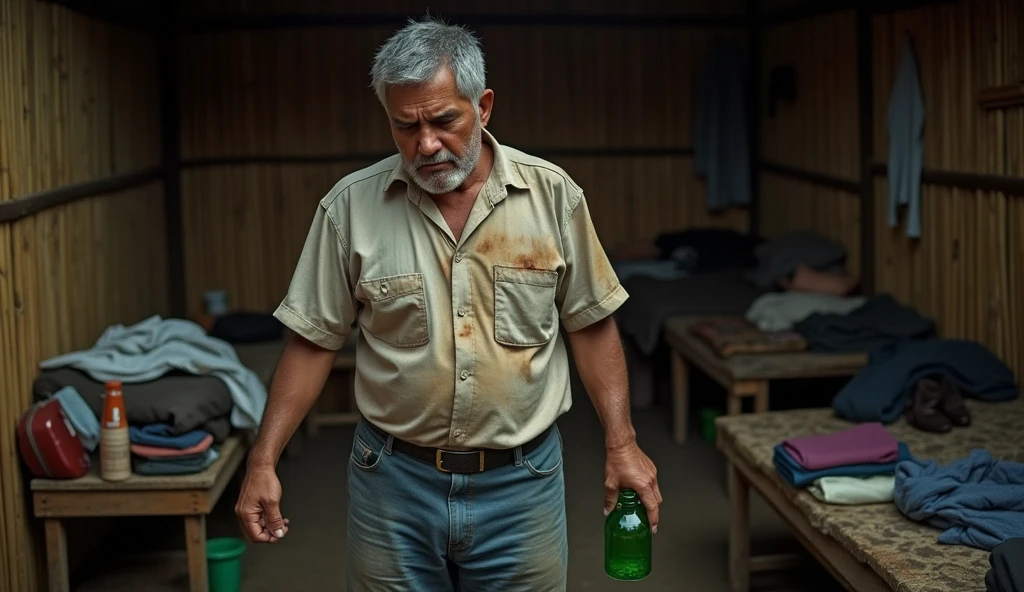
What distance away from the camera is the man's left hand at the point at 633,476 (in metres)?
2.71

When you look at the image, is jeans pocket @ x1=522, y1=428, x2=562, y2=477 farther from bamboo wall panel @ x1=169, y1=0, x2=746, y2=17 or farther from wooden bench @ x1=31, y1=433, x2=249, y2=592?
bamboo wall panel @ x1=169, y1=0, x2=746, y2=17

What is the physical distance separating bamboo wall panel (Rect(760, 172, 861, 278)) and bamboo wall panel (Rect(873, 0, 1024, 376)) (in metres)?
0.51

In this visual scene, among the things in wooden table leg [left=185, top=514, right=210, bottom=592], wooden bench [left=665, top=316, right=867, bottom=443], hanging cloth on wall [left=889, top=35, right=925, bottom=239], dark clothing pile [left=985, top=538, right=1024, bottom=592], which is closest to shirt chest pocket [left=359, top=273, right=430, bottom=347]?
dark clothing pile [left=985, top=538, right=1024, bottom=592]

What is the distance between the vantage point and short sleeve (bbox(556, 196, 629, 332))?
8.68ft

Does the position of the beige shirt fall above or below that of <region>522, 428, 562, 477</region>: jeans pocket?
above

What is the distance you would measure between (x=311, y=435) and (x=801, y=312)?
8.88ft

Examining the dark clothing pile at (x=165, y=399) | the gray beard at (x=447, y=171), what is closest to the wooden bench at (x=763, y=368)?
the dark clothing pile at (x=165, y=399)

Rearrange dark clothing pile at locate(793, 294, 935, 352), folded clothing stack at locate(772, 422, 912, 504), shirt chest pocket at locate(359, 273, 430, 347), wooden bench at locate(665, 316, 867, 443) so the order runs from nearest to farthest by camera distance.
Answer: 1. shirt chest pocket at locate(359, 273, 430, 347)
2. folded clothing stack at locate(772, 422, 912, 504)
3. wooden bench at locate(665, 316, 867, 443)
4. dark clothing pile at locate(793, 294, 935, 352)

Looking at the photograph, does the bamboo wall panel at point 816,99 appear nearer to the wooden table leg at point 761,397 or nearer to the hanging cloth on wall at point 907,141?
the hanging cloth on wall at point 907,141

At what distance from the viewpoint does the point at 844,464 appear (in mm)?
3816

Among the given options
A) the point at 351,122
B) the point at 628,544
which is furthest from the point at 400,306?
the point at 351,122

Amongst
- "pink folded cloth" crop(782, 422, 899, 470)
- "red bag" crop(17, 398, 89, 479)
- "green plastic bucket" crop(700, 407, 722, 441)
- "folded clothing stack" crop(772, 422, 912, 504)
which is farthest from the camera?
"green plastic bucket" crop(700, 407, 722, 441)

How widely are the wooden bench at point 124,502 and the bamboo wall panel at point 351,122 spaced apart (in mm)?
3887

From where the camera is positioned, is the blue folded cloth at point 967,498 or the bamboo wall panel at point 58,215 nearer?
the blue folded cloth at point 967,498
